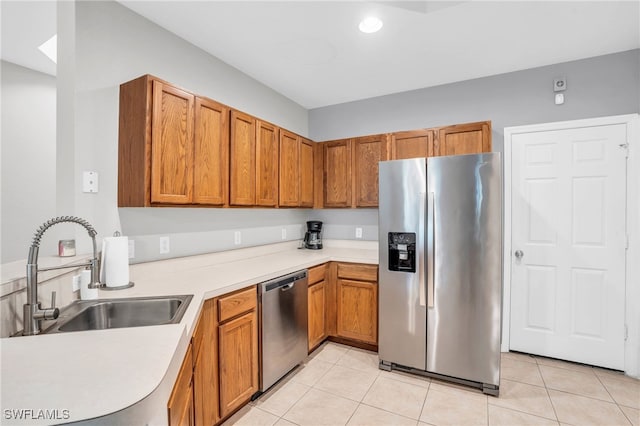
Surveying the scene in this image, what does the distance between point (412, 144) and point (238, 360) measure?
2471 millimetres

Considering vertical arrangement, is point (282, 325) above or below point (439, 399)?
above

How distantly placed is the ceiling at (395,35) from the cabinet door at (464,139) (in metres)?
0.58

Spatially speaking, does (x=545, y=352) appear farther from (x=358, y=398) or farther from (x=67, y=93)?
(x=67, y=93)

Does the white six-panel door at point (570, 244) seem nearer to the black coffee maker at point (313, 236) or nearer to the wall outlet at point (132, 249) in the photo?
the black coffee maker at point (313, 236)

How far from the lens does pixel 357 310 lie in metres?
2.79

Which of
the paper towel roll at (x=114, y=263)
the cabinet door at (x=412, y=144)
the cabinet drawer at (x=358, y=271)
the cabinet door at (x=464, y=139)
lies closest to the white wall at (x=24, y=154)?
the paper towel roll at (x=114, y=263)

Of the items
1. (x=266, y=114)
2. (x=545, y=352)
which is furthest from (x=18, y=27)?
(x=545, y=352)

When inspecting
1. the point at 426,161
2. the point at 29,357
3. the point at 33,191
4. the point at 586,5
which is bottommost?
the point at 29,357

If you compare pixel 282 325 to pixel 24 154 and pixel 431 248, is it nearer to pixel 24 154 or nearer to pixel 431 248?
pixel 431 248

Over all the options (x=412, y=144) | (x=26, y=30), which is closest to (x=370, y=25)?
(x=412, y=144)

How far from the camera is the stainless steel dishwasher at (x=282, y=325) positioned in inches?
80.8

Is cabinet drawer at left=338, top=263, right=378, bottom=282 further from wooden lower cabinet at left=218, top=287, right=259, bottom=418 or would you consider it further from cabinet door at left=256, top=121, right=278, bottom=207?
wooden lower cabinet at left=218, top=287, right=259, bottom=418

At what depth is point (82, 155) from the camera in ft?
5.58

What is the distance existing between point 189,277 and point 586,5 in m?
3.21
